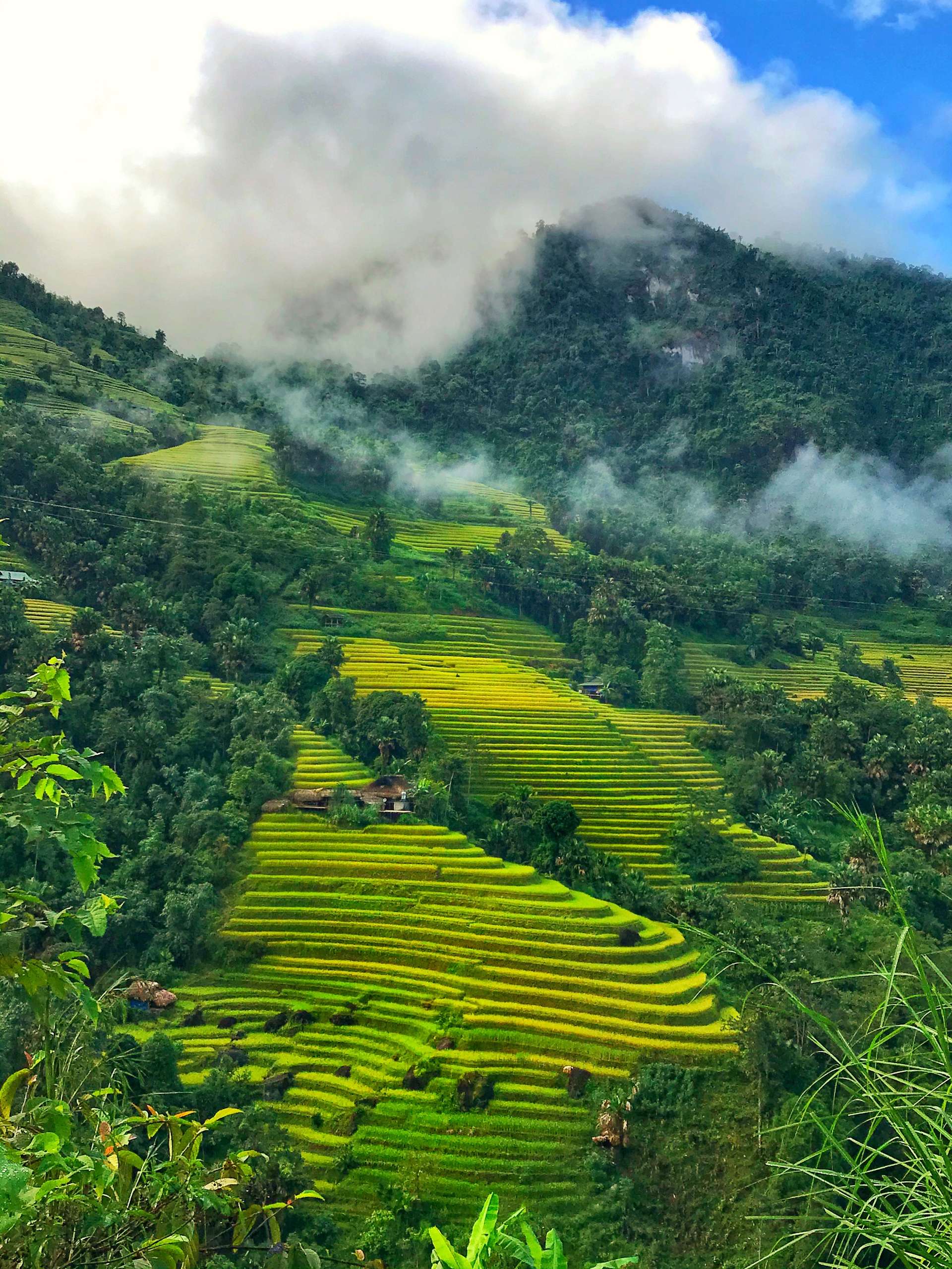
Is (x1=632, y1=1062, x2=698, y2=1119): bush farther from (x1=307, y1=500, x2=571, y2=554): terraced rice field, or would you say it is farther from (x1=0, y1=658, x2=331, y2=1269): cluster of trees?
(x1=307, y1=500, x2=571, y2=554): terraced rice field

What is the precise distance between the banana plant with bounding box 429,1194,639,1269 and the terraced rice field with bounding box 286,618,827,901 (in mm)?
24678

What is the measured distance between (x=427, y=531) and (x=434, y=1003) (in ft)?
116

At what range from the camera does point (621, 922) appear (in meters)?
22.1

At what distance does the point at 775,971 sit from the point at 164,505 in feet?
101

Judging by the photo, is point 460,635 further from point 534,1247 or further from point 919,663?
Answer: point 534,1247

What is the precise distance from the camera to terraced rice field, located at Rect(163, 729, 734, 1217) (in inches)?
635

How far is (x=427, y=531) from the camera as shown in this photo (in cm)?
5247

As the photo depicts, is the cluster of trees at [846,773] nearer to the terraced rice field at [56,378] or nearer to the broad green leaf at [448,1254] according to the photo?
the broad green leaf at [448,1254]

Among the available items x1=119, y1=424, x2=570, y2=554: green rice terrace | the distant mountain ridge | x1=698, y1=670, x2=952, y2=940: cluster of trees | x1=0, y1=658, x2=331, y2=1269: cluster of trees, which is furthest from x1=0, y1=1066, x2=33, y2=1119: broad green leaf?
the distant mountain ridge

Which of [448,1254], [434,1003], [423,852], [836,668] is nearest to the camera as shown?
[448,1254]

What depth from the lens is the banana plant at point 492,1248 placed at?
198cm

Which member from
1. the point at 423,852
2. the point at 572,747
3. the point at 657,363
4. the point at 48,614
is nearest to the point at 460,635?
the point at 572,747

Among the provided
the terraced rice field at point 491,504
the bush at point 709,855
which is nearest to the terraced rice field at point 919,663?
the bush at point 709,855

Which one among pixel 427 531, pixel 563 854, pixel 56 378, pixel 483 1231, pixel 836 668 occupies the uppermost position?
pixel 56 378
